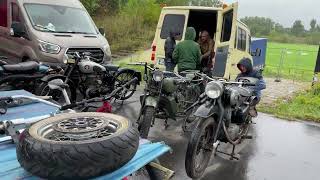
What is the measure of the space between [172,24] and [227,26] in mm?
1362

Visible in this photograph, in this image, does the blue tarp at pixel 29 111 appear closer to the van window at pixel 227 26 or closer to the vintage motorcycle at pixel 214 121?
the vintage motorcycle at pixel 214 121

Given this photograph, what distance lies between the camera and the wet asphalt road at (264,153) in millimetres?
4566

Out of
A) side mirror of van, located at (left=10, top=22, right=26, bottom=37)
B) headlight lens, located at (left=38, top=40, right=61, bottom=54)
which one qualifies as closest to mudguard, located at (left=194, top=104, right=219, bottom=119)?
headlight lens, located at (left=38, top=40, right=61, bottom=54)

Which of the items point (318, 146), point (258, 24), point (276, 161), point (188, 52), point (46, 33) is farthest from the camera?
point (258, 24)

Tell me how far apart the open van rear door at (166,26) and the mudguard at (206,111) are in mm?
4339

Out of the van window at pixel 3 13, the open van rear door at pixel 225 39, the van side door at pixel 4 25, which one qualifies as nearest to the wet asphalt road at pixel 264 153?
the open van rear door at pixel 225 39

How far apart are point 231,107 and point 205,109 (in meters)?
0.57

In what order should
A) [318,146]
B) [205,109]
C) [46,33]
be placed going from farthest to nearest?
[46,33] < [318,146] < [205,109]

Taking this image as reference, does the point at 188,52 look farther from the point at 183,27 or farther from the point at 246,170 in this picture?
the point at 246,170

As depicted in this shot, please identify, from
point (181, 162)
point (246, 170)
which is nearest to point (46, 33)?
point (181, 162)

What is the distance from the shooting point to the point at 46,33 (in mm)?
8109

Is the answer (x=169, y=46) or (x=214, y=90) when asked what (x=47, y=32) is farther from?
(x=214, y=90)

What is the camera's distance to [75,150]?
6.53 ft

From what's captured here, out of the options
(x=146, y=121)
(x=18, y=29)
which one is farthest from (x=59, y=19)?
(x=146, y=121)
